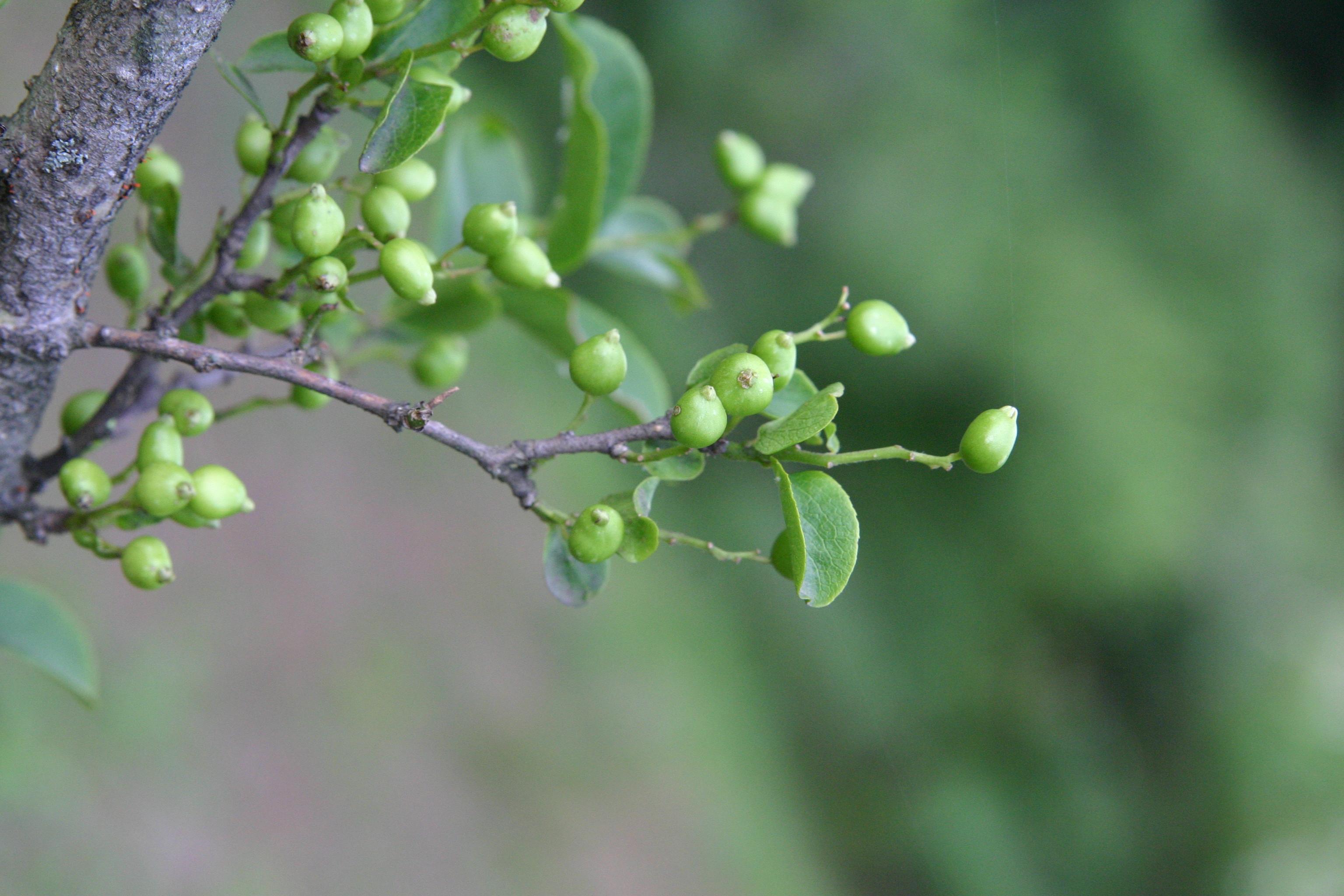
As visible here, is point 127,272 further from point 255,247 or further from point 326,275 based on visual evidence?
point 326,275

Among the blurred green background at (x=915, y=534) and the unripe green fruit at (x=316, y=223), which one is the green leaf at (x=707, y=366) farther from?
the blurred green background at (x=915, y=534)

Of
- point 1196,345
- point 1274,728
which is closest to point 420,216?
point 1196,345

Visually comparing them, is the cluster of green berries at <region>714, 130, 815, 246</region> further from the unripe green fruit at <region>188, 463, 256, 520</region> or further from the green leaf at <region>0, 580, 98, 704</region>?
the green leaf at <region>0, 580, 98, 704</region>

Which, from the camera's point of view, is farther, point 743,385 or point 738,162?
point 738,162

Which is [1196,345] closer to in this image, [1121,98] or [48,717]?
[1121,98]

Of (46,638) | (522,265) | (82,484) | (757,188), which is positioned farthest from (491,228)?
(46,638)
